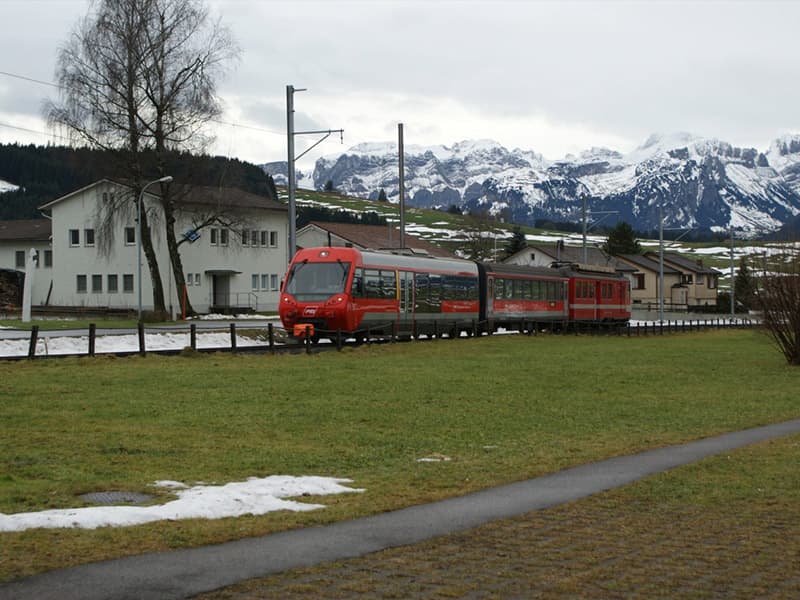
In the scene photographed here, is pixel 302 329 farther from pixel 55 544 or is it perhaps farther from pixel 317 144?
pixel 55 544

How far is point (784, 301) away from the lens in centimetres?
3441

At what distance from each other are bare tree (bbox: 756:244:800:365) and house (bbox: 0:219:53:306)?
55.2 meters

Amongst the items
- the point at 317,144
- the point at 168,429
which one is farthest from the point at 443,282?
the point at 168,429

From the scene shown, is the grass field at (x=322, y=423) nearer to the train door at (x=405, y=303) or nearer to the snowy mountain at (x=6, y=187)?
the train door at (x=405, y=303)

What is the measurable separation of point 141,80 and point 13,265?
120 ft

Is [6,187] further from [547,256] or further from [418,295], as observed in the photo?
[418,295]

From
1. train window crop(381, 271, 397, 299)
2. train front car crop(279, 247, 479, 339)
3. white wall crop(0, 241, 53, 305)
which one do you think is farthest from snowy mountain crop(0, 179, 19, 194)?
train window crop(381, 271, 397, 299)

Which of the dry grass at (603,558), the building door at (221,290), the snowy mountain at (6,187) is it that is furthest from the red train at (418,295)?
the snowy mountain at (6,187)

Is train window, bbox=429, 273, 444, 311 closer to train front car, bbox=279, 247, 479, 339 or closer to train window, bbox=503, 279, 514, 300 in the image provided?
train front car, bbox=279, 247, 479, 339

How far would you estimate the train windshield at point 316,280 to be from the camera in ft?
121

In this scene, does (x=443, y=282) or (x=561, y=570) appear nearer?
(x=561, y=570)

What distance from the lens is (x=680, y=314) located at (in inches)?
4355

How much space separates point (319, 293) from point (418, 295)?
5977 mm

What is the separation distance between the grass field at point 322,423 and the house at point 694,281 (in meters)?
111
